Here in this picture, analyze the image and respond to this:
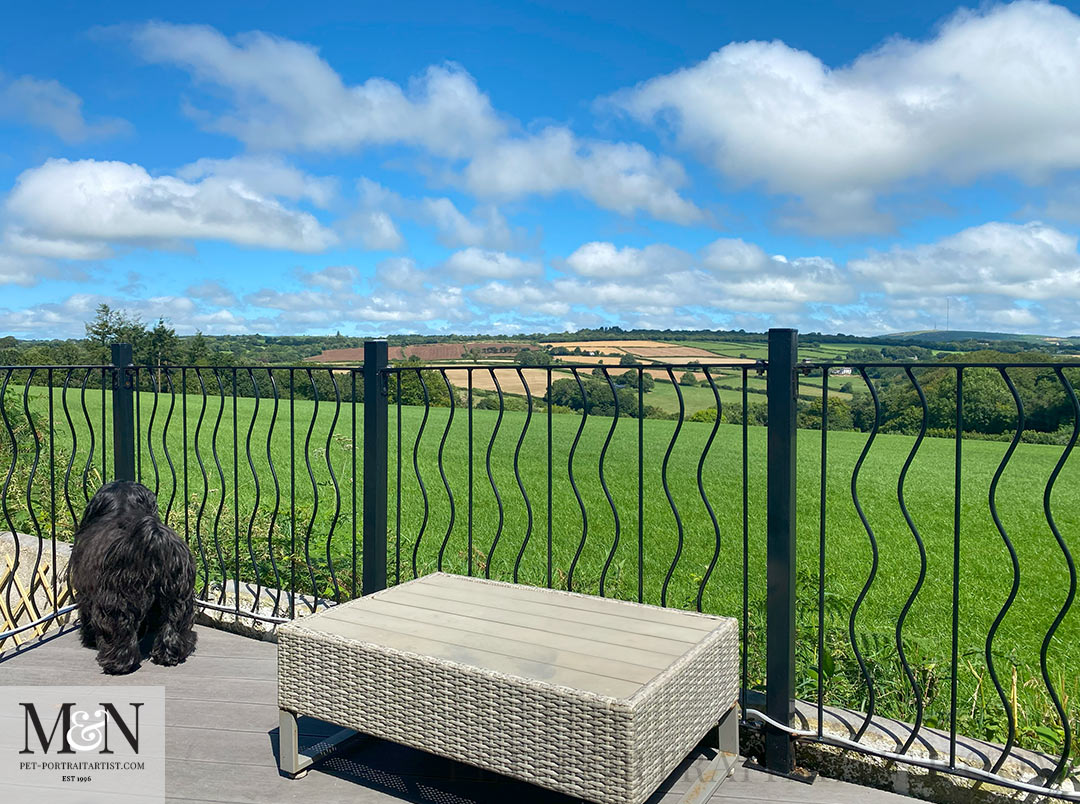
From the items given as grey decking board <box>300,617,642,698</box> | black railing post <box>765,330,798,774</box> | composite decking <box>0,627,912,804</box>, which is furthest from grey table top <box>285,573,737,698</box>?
composite decking <box>0,627,912,804</box>

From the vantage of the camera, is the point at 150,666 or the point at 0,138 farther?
the point at 0,138

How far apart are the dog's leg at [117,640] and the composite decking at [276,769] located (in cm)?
6

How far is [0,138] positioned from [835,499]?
17.5m

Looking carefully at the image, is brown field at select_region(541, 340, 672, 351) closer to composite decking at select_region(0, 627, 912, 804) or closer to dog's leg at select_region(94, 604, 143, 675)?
composite decking at select_region(0, 627, 912, 804)

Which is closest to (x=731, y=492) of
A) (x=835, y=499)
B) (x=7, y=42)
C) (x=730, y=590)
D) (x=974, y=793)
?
(x=835, y=499)

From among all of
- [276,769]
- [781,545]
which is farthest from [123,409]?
[781,545]

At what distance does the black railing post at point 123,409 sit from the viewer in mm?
3654

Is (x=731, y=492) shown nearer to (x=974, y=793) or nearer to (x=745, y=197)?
(x=745, y=197)

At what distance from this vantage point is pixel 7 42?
10828 millimetres

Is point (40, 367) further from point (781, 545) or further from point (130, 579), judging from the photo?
point (781, 545)

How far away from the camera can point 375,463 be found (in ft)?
10.2

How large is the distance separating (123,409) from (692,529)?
9761mm

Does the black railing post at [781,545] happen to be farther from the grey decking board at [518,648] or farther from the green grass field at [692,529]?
the grey decking board at [518,648]

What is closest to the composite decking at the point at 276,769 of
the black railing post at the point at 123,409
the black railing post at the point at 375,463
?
the black railing post at the point at 375,463
